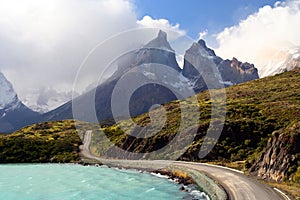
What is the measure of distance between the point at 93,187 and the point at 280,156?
113ft

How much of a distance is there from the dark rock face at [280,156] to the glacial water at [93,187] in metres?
10.9

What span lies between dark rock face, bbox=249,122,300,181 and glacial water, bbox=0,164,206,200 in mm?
10856

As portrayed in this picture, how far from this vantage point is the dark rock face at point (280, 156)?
47.4 m

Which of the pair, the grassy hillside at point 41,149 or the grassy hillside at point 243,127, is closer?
the grassy hillside at point 243,127

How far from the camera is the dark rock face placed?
156ft

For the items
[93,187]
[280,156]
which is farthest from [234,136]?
[93,187]

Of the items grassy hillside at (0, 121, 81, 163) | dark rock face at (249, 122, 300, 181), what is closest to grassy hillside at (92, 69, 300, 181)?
dark rock face at (249, 122, 300, 181)

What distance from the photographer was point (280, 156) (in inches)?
1948

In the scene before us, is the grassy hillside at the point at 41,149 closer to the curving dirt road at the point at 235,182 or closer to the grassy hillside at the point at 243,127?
the grassy hillside at the point at 243,127

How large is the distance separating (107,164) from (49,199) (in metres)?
39.8

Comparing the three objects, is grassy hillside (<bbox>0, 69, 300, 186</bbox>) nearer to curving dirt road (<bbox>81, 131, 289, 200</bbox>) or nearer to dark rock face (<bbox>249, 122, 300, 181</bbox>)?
dark rock face (<bbox>249, 122, 300, 181</bbox>)

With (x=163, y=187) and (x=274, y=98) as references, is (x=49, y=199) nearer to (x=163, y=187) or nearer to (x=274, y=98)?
(x=163, y=187)

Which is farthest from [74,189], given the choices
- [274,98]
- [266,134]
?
[274,98]

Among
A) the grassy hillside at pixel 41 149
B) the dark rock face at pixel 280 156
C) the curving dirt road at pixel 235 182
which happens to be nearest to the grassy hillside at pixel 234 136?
the grassy hillside at pixel 41 149
